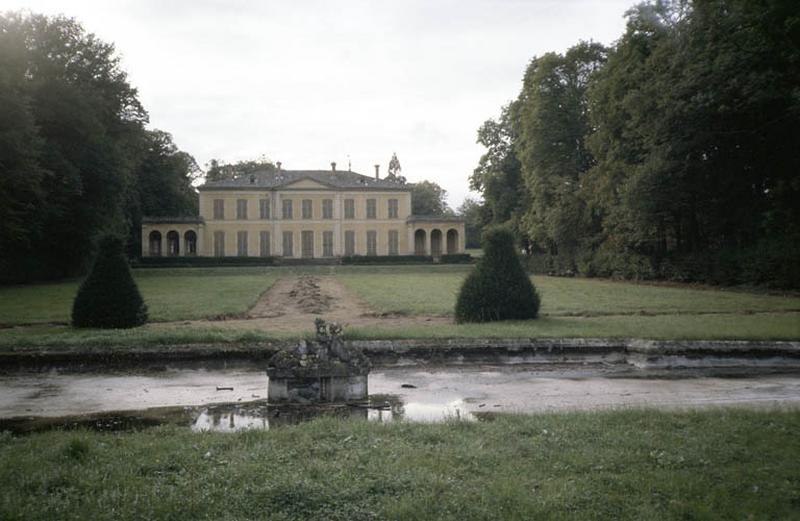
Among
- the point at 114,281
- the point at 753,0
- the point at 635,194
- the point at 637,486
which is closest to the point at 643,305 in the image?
the point at 635,194

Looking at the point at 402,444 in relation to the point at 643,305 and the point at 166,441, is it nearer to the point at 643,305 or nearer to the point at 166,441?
the point at 166,441

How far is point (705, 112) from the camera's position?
83.7 ft

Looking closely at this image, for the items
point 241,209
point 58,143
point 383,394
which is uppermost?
point 58,143

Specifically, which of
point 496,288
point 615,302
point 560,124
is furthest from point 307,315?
point 560,124

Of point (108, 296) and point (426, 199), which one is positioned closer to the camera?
point (108, 296)

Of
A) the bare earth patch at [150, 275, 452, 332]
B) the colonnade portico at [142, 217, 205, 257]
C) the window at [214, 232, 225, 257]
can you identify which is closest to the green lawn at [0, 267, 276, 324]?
the bare earth patch at [150, 275, 452, 332]

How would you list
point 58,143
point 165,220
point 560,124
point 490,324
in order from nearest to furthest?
point 490,324 < point 58,143 < point 560,124 < point 165,220

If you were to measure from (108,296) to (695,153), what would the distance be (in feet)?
78.7

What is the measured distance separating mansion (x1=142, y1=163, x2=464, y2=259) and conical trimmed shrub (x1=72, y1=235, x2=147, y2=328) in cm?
4698

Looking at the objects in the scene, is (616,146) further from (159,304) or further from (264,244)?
(264,244)

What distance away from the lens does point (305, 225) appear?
63.4 m

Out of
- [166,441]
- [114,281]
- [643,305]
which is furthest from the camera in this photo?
[643,305]

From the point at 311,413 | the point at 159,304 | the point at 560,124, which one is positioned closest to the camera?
the point at 311,413

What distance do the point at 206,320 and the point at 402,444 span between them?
13.4m
